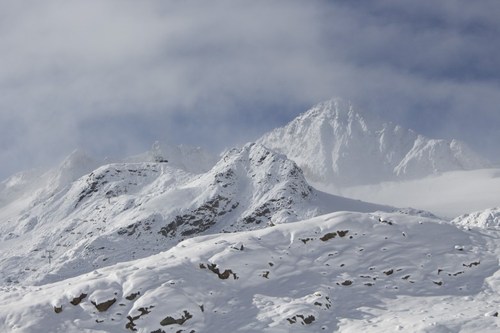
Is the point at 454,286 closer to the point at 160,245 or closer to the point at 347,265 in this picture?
Answer: the point at 347,265

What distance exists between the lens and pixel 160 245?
4429 inches

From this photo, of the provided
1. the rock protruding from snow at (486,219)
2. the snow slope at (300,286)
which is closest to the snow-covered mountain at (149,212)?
the rock protruding from snow at (486,219)

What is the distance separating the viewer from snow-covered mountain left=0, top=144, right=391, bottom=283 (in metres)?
110

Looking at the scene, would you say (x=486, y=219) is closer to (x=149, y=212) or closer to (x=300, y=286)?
(x=149, y=212)

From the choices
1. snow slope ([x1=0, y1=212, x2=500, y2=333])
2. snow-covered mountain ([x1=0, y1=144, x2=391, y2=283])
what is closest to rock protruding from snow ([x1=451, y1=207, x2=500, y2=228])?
snow-covered mountain ([x1=0, y1=144, x2=391, y2=283])

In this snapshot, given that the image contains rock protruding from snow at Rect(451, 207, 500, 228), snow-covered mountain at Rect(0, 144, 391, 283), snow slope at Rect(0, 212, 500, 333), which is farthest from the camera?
rock protruding from snow at Rect(451, 207, 500, 228)

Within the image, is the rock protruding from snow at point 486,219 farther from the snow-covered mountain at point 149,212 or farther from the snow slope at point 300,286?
the snow slope at point 300,286

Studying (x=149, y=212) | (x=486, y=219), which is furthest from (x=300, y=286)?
(x=486, y=219)

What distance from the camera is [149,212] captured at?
126 meters

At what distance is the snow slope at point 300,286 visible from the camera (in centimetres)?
2538

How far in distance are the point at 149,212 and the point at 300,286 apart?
9972cm

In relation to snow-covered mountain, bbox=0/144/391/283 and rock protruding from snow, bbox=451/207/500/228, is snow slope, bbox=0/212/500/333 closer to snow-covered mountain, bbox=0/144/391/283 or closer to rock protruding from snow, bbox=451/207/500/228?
snow-covered mountain, bbox=0/144/391/283

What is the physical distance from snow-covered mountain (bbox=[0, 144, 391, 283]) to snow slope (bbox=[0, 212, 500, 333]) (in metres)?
72.4

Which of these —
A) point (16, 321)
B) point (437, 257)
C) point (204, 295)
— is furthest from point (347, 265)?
point (16, 321)
